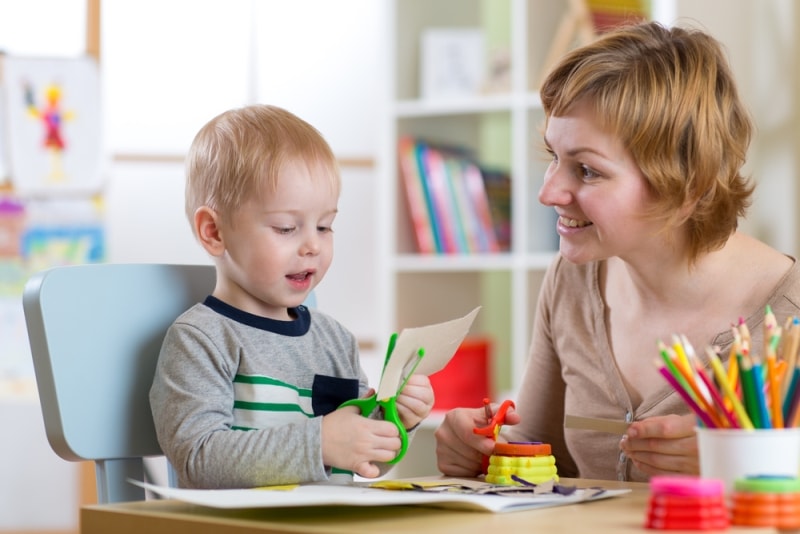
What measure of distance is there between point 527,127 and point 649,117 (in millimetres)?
1640

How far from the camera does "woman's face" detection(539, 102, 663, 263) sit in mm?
1323

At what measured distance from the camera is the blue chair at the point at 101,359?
3.82ft

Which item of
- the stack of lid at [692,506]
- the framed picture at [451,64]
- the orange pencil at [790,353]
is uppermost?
the framed picture at [451,64]

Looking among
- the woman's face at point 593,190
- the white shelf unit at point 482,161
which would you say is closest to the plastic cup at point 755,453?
the woman's face at point 593,190

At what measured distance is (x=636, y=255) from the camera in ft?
4.66

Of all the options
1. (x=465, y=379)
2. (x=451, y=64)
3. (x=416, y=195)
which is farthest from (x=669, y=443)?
(x=451, y=64)

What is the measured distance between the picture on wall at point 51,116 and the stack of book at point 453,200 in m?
0.90

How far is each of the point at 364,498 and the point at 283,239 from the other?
0.42 m

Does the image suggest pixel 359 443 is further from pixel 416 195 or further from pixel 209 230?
pixel 416 195

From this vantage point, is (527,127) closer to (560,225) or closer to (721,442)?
(560,225)

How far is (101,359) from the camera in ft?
3.94

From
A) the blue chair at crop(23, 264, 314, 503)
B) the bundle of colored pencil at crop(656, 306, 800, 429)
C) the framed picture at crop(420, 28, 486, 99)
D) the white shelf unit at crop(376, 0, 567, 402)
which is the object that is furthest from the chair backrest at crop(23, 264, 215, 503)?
the framed picture at crop(420, 28, 486, 99)

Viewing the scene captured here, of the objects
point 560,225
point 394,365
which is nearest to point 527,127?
point 560,225

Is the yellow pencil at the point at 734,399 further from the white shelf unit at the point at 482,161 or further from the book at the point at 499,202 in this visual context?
the book at the point at 499,202
